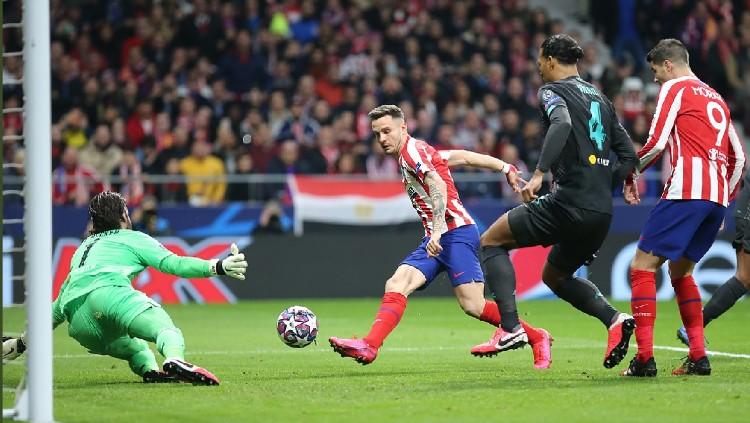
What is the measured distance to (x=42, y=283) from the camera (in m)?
6.52

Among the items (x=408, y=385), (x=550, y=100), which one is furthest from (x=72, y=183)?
(x=550, y=100)

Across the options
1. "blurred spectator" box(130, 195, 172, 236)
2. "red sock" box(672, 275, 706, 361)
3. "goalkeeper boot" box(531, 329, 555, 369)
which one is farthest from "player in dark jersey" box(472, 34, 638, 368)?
"blurred spectator" box(130, 195, 172, 236)

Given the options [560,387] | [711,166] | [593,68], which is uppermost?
[593,68]

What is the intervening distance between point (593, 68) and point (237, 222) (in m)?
8.67

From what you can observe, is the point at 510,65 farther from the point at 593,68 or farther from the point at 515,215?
the point at 515,215

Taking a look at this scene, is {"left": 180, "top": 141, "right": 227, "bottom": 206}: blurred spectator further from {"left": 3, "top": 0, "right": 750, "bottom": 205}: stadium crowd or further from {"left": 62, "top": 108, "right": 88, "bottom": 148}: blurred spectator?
{"left": 62, "top": 108, "right": 88, "bottom": 148}: blurred spectator

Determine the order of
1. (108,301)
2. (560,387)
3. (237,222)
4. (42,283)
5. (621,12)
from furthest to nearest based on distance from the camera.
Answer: (621,12), (237,222), (108,301), (560,387), (42,283)

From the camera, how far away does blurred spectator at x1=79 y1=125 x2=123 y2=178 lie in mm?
18672

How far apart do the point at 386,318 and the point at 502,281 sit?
89cm

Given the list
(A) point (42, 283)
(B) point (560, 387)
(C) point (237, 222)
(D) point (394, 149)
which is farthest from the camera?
(C) point (237, 222)

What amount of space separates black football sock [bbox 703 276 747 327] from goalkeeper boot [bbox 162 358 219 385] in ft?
14.9

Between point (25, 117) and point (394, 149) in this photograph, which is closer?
point (25, 117)

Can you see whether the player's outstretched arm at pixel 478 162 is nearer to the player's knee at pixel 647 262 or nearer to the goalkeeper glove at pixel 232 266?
the player's knee at pixel 647 262

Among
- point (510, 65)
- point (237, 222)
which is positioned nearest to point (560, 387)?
point (237, 222)
